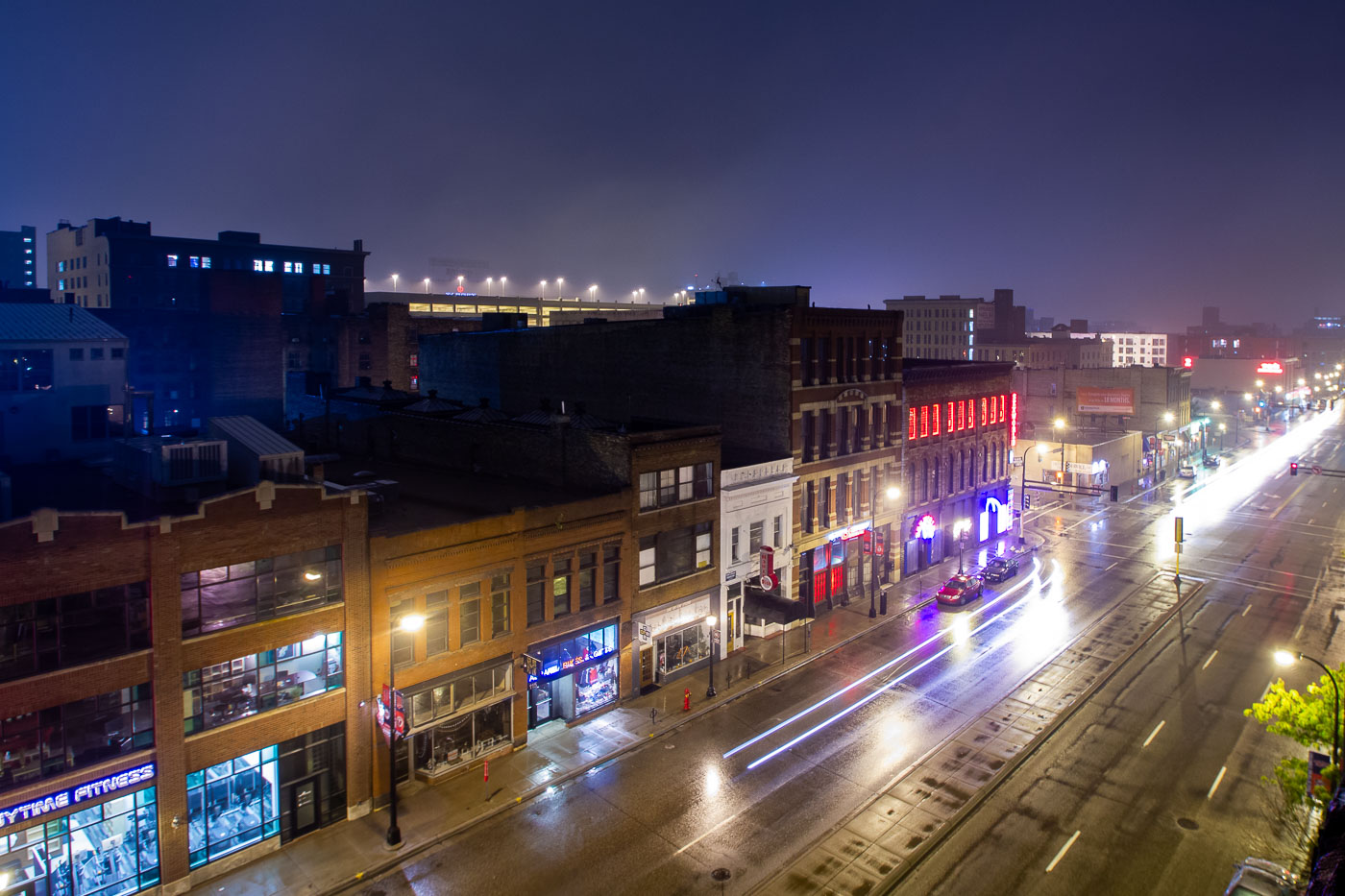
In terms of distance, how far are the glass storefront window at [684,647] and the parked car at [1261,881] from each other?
21053mm

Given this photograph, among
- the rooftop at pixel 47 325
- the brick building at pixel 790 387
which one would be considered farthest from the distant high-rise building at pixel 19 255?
the brick building at pixel 790 387

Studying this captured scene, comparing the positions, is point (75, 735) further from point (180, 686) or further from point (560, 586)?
point (560, 586)

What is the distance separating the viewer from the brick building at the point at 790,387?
43000 mm

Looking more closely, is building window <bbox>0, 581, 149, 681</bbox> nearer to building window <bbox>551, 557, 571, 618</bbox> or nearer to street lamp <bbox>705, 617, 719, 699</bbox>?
building window <bbox>551, 557, 571, 618</bbox>

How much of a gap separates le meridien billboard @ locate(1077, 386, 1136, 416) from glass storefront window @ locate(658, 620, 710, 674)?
71835mm

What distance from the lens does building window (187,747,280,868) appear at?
74.4 ft

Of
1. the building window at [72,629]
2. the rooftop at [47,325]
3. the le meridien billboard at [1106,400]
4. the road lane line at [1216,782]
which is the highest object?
the rooftop at [47,325]

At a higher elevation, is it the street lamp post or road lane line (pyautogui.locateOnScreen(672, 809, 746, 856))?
the street lamp post

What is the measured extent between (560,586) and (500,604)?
282cm

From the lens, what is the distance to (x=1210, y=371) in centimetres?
15625

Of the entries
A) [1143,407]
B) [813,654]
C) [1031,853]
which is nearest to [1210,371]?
[1143,407]

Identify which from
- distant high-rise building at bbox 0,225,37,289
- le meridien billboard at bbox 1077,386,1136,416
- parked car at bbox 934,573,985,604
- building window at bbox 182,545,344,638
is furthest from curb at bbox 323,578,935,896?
distant high-rise building at bbox 0,225,37,289

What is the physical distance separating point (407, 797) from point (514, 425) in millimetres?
17072

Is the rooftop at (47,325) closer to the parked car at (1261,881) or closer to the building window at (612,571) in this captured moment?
the building window at (612,571)
